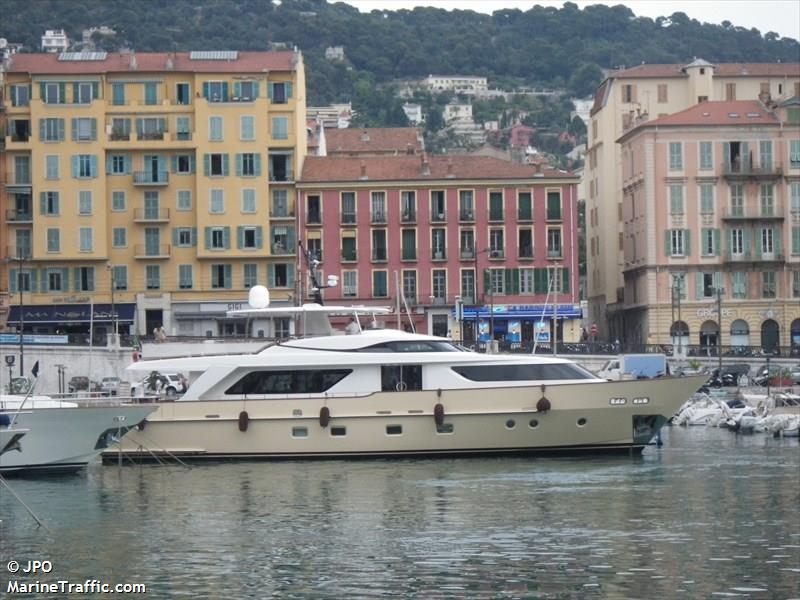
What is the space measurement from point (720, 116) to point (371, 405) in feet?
154

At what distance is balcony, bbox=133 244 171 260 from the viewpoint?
90.6 metres

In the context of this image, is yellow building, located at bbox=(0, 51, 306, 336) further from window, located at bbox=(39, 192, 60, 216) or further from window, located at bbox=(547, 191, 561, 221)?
window, located at bbox=(547, 191, 561, 221)

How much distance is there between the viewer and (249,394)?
50.1 m

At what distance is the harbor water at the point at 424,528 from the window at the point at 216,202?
1617 inches

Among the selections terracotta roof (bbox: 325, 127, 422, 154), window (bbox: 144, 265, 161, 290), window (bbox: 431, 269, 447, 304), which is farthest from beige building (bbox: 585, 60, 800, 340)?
window (bbox: 144, 265, 161, 290)

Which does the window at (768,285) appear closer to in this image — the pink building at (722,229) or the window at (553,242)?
the pink building at (722,229)

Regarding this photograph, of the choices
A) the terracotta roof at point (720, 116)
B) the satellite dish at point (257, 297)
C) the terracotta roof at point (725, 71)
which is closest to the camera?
the satellite dish at point (257, 297)

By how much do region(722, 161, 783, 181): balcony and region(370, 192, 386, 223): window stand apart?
16.2 meters

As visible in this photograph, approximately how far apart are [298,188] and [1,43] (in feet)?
132

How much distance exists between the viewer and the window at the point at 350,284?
9144 centimetres

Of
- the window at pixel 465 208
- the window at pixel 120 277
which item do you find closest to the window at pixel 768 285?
the window at pixel 465 208

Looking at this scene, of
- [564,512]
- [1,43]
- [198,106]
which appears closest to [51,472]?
[564,512]

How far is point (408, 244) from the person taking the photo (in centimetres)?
9169

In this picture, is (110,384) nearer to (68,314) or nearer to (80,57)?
(68,314)
